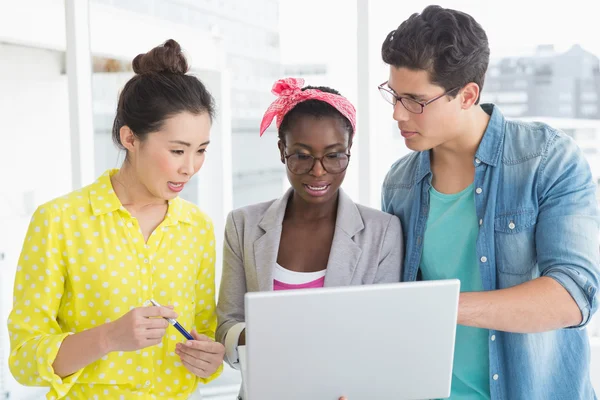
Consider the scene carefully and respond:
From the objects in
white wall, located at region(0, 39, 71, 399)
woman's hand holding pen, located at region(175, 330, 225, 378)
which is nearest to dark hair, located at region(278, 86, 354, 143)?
woman's hand holding pen, located at region(175, 330, 225, 378)

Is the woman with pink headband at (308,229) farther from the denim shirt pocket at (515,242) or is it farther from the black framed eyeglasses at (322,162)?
the denim shirt pocket at (515,242)

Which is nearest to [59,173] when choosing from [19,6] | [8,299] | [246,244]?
[8,299]

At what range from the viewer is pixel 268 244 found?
1687 mm

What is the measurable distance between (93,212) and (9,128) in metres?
2.52

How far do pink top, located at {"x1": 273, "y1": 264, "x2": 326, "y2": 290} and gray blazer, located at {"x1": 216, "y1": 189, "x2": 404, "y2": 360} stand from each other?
0.03 m

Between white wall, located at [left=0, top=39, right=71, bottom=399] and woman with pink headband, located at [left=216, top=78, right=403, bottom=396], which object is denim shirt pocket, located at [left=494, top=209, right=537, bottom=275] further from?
white wall, located at [left=0, top=39, right=71, bottom=399]

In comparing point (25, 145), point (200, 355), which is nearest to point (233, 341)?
point (200, 355)

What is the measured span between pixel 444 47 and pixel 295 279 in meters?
0.71

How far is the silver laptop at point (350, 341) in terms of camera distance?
3.66ft

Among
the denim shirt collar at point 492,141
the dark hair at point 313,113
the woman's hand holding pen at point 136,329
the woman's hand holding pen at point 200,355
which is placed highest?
the dark hair at point 313,113

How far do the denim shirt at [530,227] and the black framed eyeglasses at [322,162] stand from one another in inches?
13.7

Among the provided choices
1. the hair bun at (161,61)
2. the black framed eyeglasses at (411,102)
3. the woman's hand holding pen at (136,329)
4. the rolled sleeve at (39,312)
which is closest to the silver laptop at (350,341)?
the woman's hand holding pen at (136,329)

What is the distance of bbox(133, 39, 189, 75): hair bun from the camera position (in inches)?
62.3

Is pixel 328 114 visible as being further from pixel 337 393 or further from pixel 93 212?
pixel 337 393
